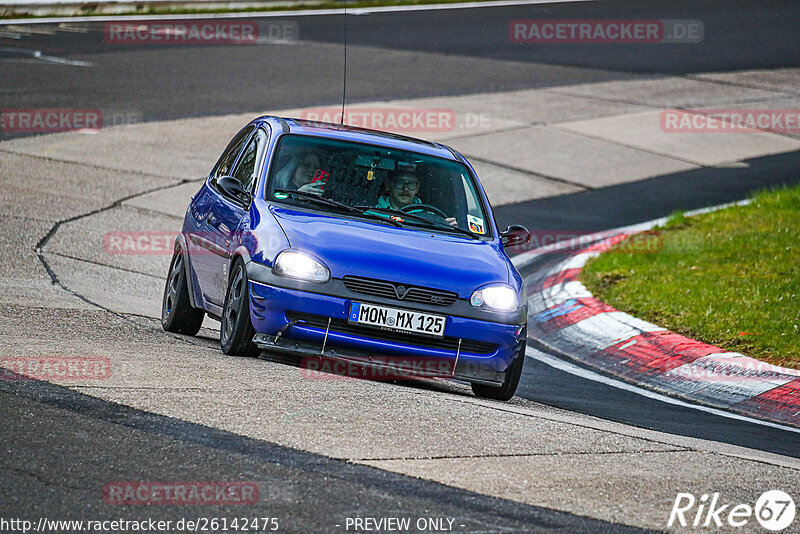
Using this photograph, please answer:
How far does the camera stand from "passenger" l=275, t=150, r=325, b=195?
8.26 m

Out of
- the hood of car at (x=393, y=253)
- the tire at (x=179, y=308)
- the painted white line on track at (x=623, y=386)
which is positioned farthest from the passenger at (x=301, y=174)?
the painted white line on track at (x=623, y=386)

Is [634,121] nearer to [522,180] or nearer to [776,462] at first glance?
[522,180]

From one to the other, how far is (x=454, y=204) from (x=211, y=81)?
14.1 meters

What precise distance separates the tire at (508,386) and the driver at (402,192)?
1163 mm

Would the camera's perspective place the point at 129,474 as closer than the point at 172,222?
Yes

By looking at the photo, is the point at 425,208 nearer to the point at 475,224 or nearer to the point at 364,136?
the point at 475,224

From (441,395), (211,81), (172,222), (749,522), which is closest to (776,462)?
(749,522)

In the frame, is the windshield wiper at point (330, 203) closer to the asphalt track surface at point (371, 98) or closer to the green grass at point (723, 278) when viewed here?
the asphalt track surface at point (371, 98)

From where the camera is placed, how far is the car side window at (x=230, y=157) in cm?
927

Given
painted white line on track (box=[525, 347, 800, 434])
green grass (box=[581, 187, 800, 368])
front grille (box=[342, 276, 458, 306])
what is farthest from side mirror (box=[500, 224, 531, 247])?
green grass (box=[581, 187, 800, 368])

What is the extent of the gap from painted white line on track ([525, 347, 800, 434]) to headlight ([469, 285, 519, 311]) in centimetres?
174

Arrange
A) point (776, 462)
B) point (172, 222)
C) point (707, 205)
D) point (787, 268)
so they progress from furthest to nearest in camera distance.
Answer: point (707, 205)
point (172, 222)
point (787, 268)
point (776, 462)

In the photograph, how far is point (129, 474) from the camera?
502 centimetres

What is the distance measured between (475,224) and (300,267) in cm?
165
